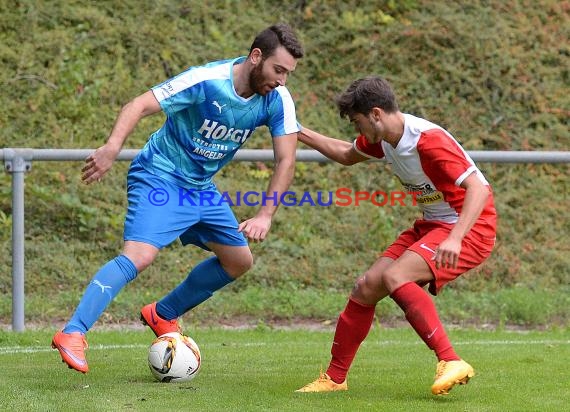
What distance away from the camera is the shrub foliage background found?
9.72 m

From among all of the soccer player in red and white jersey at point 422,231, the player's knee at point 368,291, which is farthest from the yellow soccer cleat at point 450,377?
the player's knee at point 368,291

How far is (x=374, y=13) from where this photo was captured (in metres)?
13.3

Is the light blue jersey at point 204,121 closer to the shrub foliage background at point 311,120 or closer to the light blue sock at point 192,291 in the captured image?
the light blue sock at point 192,291

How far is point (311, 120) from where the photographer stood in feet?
40.2

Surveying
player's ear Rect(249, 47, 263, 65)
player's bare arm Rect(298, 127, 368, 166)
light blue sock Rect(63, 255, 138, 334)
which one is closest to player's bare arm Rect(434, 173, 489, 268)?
player's bare arm Rect(298, 127, 368, 166)

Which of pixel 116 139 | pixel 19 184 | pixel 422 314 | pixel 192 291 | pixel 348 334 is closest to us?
pixel 422 314

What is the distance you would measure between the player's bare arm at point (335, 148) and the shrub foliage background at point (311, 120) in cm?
322

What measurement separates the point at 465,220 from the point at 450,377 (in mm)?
770

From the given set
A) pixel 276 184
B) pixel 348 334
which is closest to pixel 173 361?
pixel 348 334

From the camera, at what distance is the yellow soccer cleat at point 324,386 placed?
5.67 metres

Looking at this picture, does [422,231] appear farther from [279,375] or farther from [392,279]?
[279,375]

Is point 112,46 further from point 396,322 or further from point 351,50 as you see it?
point 396,322

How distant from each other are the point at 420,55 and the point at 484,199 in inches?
306

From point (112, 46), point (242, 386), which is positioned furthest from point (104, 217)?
point (242, 386)
